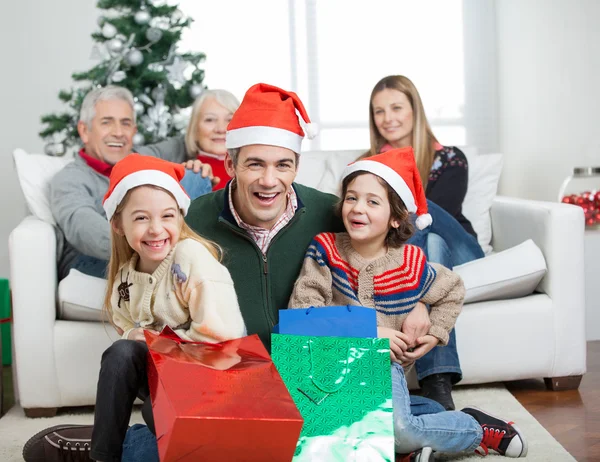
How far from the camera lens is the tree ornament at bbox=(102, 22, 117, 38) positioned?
3.77m

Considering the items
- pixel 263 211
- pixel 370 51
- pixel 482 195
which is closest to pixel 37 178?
pixel 263 211

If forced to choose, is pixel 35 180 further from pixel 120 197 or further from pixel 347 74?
pixel 347 74

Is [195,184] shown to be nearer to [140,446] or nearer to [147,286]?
[147,286]

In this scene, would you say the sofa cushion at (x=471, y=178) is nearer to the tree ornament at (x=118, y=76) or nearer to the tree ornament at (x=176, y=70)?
the tree ornament at (x=176, y=70)

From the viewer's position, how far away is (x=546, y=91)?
4809 mm

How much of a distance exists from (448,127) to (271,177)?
394 centimetres

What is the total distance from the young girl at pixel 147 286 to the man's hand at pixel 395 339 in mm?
395

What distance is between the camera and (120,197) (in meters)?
2.02

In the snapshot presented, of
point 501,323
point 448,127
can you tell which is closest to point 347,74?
point 448,127

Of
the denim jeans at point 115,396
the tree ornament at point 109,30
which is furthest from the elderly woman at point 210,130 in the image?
the denim jeans at point 115,396

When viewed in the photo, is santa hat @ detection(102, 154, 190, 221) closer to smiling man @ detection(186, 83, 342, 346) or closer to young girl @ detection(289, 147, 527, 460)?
smiling man @ detection(186, 83, 342, 346)

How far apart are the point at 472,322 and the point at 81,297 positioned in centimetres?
130

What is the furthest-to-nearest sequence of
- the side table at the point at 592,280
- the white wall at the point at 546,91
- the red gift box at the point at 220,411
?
the white wall at the point at 546,91, the side table at the point at 592,280, the red gift box at the point at 220,411

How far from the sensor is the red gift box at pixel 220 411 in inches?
57.4
